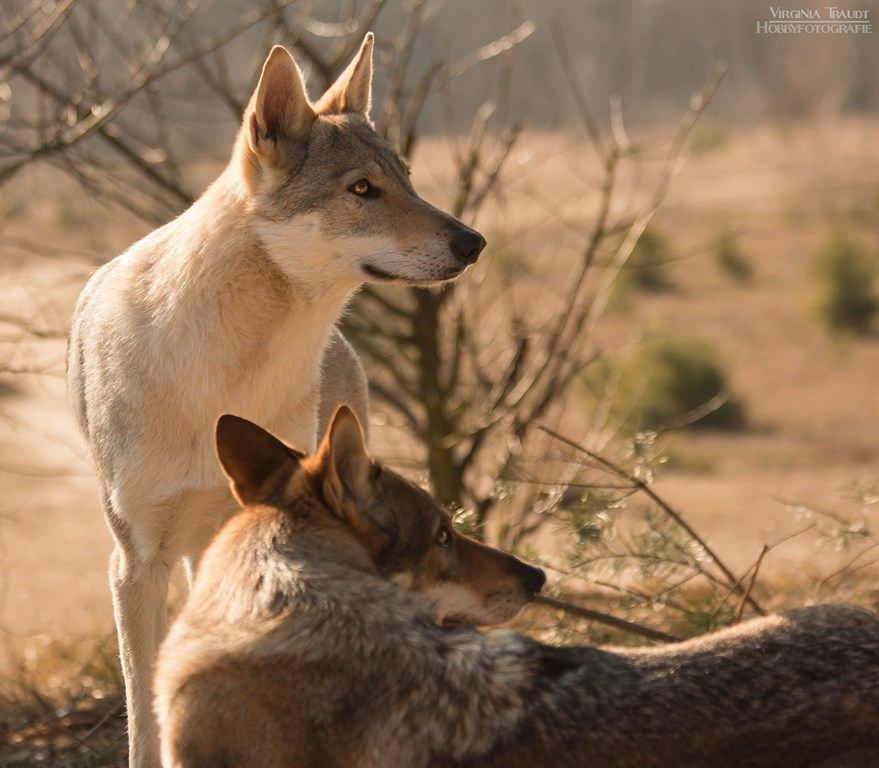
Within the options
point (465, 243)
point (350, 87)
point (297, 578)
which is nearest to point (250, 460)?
point (297, 578)

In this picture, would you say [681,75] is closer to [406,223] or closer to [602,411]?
[602,411]

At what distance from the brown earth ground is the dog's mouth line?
2551mm

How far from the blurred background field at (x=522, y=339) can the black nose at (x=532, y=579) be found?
91 cm

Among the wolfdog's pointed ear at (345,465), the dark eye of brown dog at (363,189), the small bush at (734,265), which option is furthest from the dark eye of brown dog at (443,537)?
the small bush at (734,265)

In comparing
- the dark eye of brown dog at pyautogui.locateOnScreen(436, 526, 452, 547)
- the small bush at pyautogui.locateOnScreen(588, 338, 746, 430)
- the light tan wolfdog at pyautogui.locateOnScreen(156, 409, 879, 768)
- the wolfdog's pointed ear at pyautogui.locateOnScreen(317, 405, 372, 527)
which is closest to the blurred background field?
the small bush at pyautogui.locateOnScreen(588, 338, 746, 430)

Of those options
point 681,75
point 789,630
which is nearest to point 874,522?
point 789,630

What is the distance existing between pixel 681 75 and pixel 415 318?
5911 cm

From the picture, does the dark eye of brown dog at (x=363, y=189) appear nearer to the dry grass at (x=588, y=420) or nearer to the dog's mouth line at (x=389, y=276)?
the dog's mouth line at (x=389, y=276)

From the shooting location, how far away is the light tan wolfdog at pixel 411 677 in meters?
3.54

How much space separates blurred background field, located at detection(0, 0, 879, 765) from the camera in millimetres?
6875

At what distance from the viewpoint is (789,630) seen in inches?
149

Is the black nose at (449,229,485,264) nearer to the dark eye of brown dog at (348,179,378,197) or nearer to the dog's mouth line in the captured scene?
the dog's mouth line

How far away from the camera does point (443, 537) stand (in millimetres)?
4453

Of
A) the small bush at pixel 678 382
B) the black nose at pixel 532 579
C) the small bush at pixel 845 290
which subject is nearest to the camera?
the black nose at pixel 532 579
